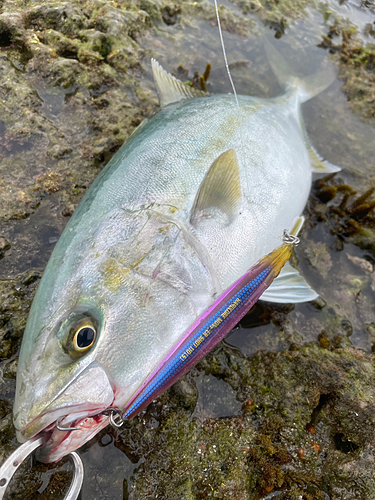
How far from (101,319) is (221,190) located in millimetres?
977

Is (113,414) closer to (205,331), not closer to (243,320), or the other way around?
(205,331)

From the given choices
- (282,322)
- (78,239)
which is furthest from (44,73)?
(282,322)

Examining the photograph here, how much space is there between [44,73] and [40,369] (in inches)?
109

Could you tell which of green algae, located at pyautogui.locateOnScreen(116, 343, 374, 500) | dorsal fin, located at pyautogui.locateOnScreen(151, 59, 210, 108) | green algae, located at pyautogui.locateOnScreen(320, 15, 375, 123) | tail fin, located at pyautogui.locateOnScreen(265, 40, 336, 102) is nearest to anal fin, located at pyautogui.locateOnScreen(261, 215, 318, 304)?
green algae, located at pyautogui.locateOnScreen(116, 343, 374, 500)

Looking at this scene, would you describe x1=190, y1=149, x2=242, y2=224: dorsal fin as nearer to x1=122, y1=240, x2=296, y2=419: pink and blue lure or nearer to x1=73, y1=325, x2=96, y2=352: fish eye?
x1=122, y1=240, x2=296, y2=419: pink and blue lure

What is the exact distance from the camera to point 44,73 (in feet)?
9.23

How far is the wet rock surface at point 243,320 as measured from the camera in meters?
1.62

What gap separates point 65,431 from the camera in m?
1.20

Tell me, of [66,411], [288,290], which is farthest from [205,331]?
[288,290]

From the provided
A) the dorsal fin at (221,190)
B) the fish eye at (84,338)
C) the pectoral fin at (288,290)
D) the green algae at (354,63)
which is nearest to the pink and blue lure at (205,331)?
the fish eye at (84,338)

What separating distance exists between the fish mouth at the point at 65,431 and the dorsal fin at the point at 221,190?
1046mm

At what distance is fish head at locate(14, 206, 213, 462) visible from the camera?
1193 mm

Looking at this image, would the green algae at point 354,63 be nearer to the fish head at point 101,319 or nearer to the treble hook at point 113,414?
the fish head at point 101,319

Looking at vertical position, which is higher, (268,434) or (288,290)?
(288,290)
